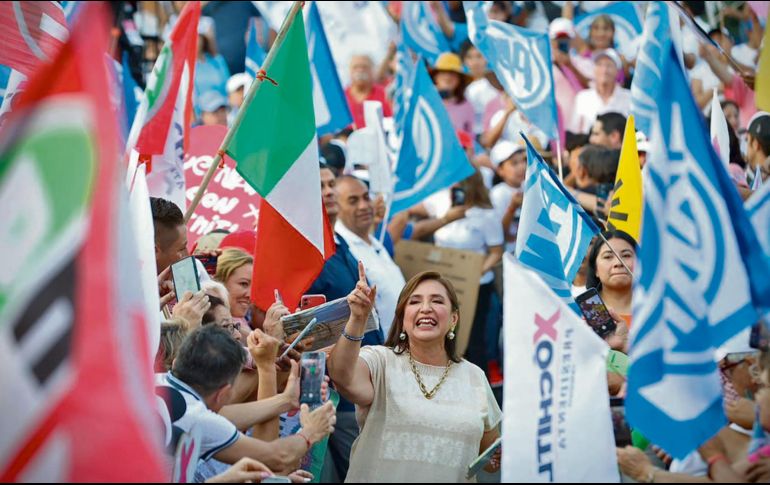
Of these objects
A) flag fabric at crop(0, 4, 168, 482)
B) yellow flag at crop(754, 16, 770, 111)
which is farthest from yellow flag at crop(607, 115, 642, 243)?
flag fabric at crop(0, 4, 168, 482)

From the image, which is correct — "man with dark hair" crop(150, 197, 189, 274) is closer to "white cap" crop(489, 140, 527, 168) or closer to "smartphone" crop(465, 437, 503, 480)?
"smartphone" crop(465, 437, 503, 480)

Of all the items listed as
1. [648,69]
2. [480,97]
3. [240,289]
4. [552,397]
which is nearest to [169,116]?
[240,289]

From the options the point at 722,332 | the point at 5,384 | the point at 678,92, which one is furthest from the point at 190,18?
the point at 5,384

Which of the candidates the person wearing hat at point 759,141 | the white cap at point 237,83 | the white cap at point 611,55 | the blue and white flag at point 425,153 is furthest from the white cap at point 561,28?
the person wearing hat at point 759,141

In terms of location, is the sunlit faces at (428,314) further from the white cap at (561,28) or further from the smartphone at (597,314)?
the white cap at (561,28)

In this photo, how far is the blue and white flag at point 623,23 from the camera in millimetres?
12359

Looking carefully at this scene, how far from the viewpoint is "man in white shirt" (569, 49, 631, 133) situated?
11.3 m

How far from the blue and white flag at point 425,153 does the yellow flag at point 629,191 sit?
6.13 ft

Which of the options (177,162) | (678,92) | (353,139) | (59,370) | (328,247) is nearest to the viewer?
(59,370)

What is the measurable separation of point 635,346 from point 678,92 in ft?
3.31

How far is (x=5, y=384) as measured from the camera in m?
3.34

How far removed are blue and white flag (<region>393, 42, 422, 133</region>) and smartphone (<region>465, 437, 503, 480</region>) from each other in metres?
4.51

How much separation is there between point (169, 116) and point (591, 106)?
197 inches

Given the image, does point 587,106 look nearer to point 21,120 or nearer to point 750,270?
point 750,270
